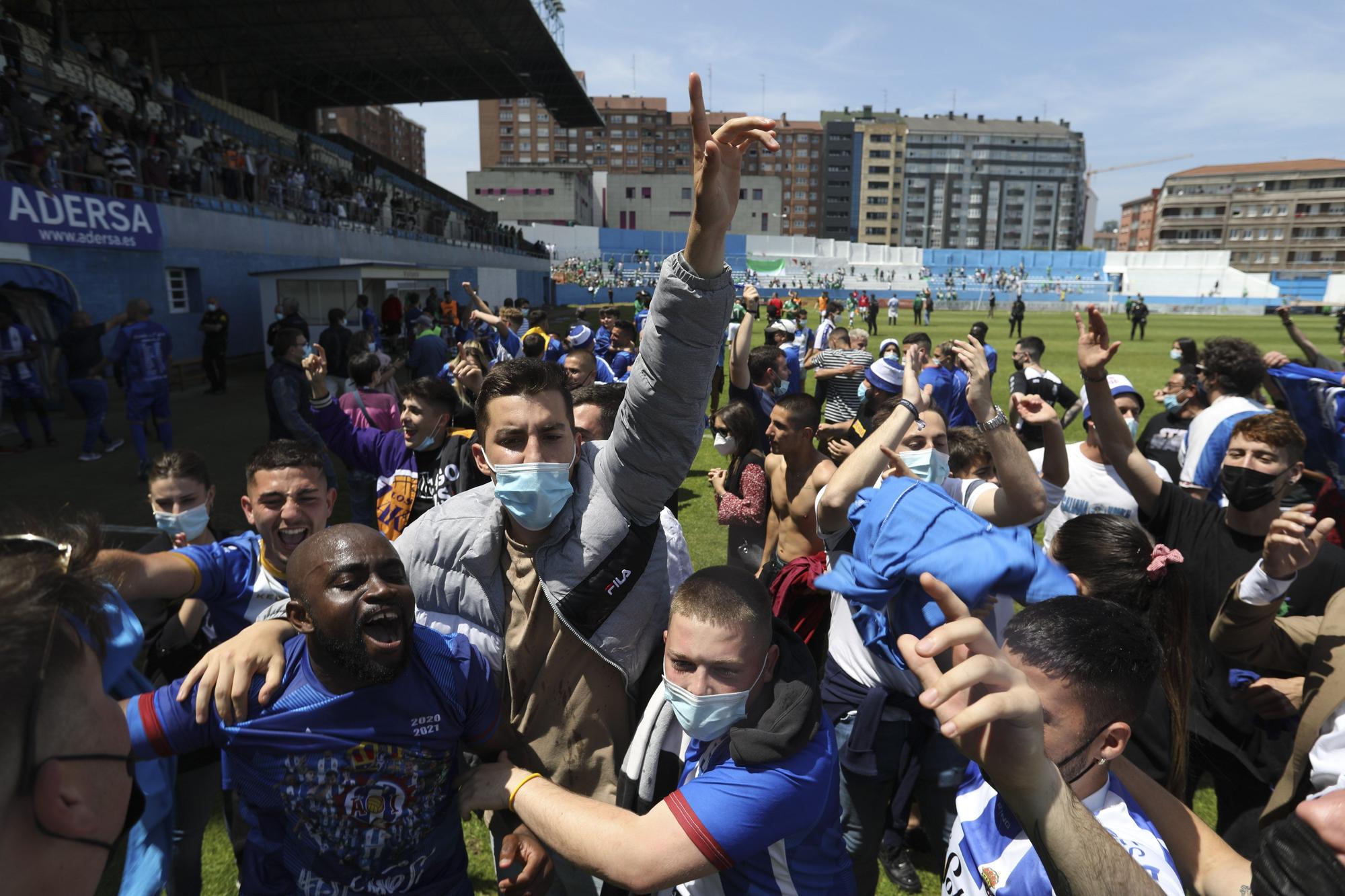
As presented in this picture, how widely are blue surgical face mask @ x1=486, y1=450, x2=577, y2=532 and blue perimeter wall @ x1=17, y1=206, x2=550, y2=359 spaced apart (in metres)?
16.2

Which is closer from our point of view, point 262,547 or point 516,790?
point 516,790

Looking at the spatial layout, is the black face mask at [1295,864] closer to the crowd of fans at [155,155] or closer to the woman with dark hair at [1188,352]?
the woman with dark hair at [1188,352]

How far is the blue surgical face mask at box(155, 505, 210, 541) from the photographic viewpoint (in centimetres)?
317

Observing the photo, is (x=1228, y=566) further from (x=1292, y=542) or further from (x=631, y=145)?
(x=631, y=145)

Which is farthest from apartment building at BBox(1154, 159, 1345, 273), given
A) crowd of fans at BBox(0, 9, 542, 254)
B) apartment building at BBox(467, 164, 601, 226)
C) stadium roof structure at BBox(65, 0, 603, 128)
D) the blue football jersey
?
the blue football jersey

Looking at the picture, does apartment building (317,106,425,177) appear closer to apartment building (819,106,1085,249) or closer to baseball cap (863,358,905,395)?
apartment building (819,106,1085,249)

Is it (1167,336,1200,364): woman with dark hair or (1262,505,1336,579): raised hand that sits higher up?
(1167,336,1200,364): woman with dark hair

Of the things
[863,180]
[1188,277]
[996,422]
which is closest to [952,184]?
[863,180]

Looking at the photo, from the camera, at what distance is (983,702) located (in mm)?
1142

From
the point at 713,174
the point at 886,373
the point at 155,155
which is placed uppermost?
the point at 155,155

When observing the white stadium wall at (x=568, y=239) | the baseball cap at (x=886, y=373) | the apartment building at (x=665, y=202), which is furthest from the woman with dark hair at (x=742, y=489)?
the apartment building at (x=665, y=202)

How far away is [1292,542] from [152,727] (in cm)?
324

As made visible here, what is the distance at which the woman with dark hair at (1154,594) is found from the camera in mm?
2445

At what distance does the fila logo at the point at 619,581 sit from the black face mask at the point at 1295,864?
1.30m
